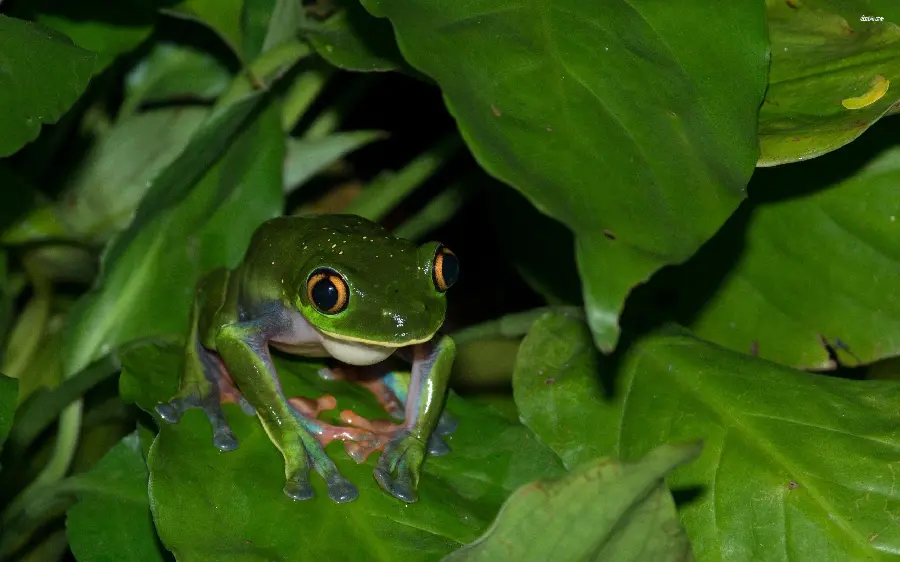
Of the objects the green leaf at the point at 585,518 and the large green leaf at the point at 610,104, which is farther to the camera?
the large green leaf at the point at 610,104

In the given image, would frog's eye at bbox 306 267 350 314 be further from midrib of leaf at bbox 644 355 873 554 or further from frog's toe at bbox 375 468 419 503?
midrib of leaf at bbox 644 355 873 554

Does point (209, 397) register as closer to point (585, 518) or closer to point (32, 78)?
point (32, 78)

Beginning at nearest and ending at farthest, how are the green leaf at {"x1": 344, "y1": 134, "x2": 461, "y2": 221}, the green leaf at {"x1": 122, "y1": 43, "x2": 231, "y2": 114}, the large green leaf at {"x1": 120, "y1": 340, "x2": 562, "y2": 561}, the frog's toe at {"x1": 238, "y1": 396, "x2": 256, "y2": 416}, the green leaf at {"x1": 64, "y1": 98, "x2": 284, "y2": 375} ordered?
the large green leaf at {"x1": 120, "y1": 340, "x2": 562, "y2": 561} → the frog's toe at {"x1": 238, "y1": 396, "x2": 256, "y2": 416} → the green leaf at {"x1": 64, "y1": 98, "x2": 284, "y2": 375} → the green leaf at {"x1": 344, "y1": 134, "x2": 461, "y2": 221} → the green leaf at {"x1": 122, "y1": 43, "x2": 231, "y2": 114}

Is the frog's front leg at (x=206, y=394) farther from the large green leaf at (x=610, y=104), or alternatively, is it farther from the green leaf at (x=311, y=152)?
the large green leaf at (x=610, y=104)

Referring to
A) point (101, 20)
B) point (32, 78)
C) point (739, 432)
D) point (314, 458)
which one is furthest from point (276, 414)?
point (101, 20)

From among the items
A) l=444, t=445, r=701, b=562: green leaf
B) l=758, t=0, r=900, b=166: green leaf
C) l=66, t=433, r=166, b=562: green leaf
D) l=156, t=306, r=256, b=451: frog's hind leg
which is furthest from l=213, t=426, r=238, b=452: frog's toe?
l=758, t=0, r=900, b=166: green leaf

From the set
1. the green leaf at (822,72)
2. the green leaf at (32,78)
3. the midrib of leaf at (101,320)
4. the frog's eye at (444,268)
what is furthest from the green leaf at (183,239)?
the green leaf at (822,72)
